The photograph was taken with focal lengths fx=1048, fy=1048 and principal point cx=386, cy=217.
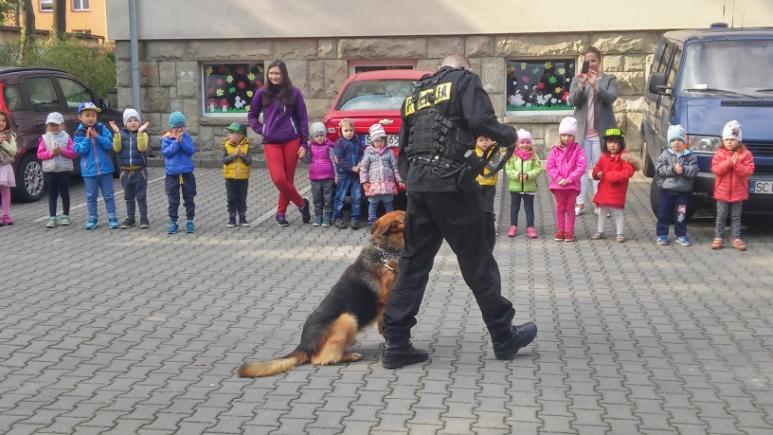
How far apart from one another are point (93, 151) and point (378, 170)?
340cm

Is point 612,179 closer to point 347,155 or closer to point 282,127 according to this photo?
point 347,155

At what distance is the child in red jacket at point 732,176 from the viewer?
1052cm

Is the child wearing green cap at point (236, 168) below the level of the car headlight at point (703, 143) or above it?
below

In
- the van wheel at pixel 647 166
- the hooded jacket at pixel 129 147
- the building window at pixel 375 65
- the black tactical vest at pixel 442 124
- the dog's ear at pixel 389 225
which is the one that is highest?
the building window at pixel 375 65

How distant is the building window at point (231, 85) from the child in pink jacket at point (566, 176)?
8797mm

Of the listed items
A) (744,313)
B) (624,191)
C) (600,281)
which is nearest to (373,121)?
(624,191)

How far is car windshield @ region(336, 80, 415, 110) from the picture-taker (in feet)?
42.1

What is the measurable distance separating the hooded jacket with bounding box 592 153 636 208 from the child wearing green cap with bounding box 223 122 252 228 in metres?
3.98

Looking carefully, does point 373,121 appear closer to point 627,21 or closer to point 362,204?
point 362,204

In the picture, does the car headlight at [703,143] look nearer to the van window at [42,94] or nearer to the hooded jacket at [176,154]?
the hooded jacket at [176,154]

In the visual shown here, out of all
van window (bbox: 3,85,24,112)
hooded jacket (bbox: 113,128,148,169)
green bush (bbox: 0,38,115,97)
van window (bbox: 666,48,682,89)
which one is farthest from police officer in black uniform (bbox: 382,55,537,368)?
green bush (bbox: 0,38,115,97)

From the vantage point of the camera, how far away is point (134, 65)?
18.7 metres

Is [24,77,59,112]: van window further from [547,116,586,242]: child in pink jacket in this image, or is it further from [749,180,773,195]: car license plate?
[749,180,773,195]: car license plate

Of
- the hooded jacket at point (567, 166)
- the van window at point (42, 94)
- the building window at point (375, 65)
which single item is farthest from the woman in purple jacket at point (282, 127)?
the building window at point (375, 65)
